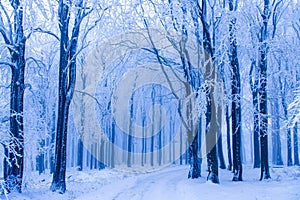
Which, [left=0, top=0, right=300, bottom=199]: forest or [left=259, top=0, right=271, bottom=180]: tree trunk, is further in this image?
[left=259, top=0, right=271, bottom=180]: tree trunk

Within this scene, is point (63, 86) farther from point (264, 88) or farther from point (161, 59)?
point (264, 88)

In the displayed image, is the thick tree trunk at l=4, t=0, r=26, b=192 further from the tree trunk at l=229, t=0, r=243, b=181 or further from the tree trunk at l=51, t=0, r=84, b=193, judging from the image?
the tree trunk at l=229, t=0, r=243, b=181

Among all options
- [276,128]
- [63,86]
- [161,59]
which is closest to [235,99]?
[161,59]

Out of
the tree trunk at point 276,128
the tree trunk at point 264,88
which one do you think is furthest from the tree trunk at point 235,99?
the tree trunk at point 276,128

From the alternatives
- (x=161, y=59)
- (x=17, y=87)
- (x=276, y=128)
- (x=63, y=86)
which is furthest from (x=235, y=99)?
(x=276, y=128)

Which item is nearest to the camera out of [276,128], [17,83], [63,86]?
[17,83]

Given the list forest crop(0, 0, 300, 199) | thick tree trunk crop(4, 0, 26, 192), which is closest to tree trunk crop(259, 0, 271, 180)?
forest crop(0, 0, 300, 199)

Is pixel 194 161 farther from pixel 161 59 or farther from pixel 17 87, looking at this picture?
pixel 17 87

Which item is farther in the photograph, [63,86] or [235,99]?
[235,99]

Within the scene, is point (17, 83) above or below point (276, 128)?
above

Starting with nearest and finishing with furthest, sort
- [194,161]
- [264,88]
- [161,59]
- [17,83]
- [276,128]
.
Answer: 1. [17,83]
2. [264,88]
3. [194,161]
4. [161,59]
5. [276,128]

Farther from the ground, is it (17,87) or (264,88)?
(264,88)

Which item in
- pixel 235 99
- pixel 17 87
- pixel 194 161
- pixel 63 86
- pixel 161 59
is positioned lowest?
pixel 194 161

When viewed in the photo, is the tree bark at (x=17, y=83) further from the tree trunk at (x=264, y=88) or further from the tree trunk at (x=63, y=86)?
the tree trunk at (x=264, y=88)
